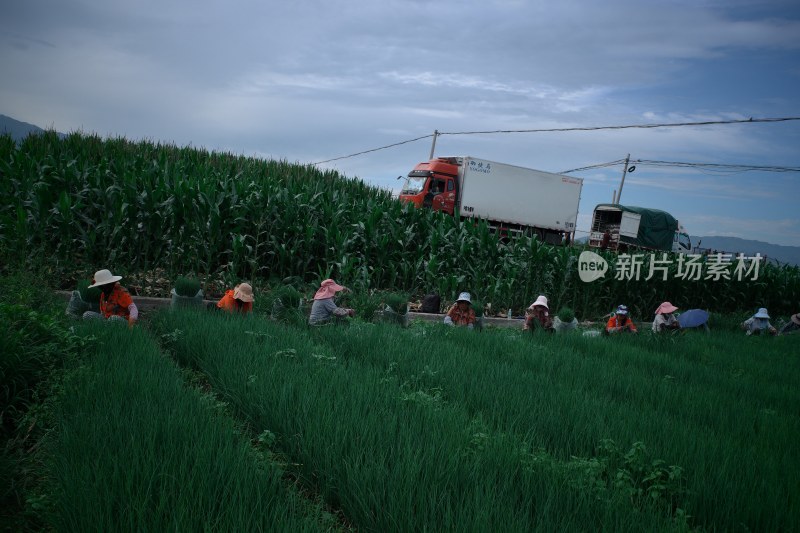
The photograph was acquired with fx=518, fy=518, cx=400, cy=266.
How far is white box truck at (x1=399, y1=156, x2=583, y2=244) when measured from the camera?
23.2 m

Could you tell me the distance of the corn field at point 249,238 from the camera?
31.1 feet

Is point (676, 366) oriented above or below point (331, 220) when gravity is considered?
below

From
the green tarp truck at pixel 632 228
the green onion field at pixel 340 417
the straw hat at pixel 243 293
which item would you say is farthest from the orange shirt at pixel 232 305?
the green tarp truck at pixel 632 228

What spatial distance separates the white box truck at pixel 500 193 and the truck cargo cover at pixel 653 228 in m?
5.10

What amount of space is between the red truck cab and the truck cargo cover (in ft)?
38.6

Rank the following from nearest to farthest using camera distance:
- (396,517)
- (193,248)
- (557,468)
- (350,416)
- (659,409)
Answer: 1. (396,517)
2. (557,468)
3. (350,416)
4. (659,409)
5. (193,248)

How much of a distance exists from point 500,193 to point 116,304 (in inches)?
781

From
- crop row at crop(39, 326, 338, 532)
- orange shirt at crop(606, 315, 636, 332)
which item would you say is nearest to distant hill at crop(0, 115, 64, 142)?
crop row at crop(39, 326, 338, 532)

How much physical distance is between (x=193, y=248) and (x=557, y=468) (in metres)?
8.67

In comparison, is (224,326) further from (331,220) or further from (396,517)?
(331,220)

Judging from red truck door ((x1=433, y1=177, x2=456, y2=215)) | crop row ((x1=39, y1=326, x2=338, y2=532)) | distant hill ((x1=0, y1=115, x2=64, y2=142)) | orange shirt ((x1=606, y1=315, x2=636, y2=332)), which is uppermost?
red truck door ((x1=433, y1=177, x2=456, y2=215))

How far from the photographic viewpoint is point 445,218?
13.9 m

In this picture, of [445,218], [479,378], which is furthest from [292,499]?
[445,218]

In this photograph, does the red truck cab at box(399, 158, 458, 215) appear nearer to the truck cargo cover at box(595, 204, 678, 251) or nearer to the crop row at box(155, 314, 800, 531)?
the truck cargo cover at box(595, 204, 678, 251)
